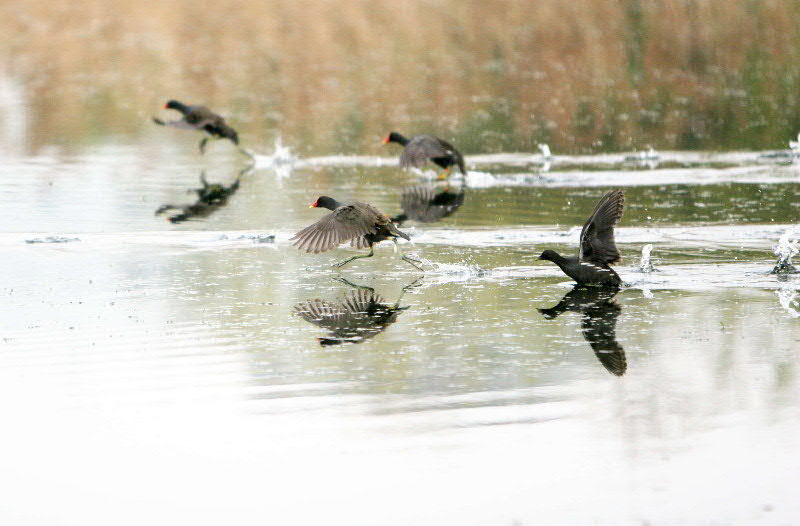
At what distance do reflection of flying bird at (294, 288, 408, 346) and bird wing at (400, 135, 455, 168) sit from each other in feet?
22.5

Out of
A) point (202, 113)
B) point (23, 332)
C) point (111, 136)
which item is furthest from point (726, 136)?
point (23, 332)

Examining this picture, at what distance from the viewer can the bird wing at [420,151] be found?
1941cm

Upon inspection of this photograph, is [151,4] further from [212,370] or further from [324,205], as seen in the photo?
[212,370]

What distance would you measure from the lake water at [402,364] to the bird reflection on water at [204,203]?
165 mm

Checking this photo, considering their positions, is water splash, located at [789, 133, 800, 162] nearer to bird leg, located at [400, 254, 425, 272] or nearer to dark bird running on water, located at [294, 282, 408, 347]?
bird leg, located at [400, 254, 425, 272]

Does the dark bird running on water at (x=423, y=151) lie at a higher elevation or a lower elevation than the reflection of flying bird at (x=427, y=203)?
higher

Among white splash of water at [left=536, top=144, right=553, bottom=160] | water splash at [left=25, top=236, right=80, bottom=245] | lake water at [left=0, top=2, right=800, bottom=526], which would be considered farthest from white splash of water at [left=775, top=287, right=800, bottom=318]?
white splash of water at [left=536, top=144, right=553, bottom=160]

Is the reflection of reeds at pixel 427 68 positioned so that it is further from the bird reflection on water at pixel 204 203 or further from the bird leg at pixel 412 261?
the bird leg at pixel 412 261

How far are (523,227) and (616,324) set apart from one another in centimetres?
520

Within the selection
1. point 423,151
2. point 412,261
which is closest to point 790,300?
point 412,261

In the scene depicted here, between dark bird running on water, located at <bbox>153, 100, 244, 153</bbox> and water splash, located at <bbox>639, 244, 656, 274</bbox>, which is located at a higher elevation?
dark bird running on water, located at <bbox>153, 100, 244, 153</bbox>

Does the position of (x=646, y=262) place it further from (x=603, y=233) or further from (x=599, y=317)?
(x=599, y=317)

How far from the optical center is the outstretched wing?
13.0 meters

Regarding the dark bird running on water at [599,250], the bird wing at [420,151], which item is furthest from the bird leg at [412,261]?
the bird wing at [420,151]
